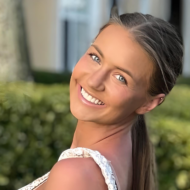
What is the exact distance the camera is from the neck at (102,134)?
1.67 m

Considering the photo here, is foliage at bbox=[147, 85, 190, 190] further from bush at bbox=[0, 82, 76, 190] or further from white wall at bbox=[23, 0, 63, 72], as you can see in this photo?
white wall at bbox=[23, 0, 63, 72]

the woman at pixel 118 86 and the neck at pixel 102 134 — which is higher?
the woman at pixel 118 86

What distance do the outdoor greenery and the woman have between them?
130 cm

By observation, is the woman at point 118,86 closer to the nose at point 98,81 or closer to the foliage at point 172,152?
the nose at point 98,81

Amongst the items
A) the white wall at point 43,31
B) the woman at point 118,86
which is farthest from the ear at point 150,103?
the white wall at point 43,31

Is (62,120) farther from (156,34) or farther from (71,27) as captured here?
(71,27)

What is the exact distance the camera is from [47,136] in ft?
10.6

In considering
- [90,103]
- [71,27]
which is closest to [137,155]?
[90,103]

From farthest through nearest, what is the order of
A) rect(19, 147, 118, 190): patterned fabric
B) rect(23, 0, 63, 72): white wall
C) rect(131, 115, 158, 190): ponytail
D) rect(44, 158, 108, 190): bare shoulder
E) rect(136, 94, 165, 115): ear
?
rect(23, 0, 63, 72): white wall < rect(131, 115, 158, 190): ponytail < rect(136, 94, 165, 115): ear < rect(19, 147, 118, 190): patterned fabric < rect(44, 158, 108, 190): bare shoulder

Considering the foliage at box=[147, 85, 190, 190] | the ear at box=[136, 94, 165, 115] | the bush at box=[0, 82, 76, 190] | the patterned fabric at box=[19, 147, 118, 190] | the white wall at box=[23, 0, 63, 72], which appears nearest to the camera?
the patterned fabric at box=[19, 147, 118, 190]

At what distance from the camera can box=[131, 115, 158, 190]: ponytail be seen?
1.85 m

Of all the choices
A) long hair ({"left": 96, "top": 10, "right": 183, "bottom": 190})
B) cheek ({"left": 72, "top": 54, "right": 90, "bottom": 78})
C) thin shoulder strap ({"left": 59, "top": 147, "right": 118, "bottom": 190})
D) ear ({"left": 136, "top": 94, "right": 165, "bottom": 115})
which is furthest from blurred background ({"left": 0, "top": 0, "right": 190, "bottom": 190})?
thin shoulder strap ({"left": 59, "top": 147, "right": 118, "bottom": 190})

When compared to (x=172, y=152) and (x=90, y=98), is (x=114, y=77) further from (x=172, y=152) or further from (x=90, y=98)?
(x=172, y=152)

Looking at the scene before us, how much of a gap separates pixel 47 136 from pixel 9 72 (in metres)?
1.87
